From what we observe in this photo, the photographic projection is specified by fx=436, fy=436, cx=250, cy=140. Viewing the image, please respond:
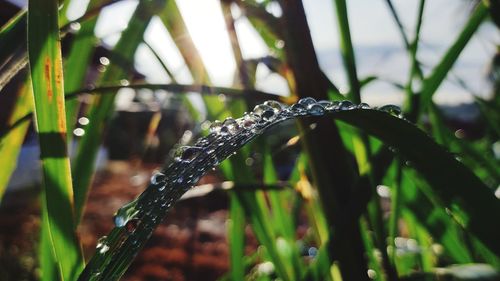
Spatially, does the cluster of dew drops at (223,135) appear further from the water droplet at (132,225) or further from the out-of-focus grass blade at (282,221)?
the out-of-focus grass blade at (282,221)

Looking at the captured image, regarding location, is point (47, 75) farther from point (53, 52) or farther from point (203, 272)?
point (203, 272)

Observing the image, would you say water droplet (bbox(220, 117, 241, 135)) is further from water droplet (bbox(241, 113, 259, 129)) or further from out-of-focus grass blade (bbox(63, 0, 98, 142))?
out-of-focus grass blade (bbox(63, 0, 98, 142))

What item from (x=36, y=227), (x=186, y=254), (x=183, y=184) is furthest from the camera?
(x=36, y=227)

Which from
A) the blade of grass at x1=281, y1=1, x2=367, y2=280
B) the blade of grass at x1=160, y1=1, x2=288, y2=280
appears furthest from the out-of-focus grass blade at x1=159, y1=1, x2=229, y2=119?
the blade of grass at x1=281, y1=1, x2=367, y2=280

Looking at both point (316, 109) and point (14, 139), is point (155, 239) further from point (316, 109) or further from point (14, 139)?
point (316, 109)

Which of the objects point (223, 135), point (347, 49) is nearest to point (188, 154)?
point (223, 135)

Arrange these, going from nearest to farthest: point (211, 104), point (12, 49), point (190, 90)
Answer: point (12, 49) → point (190, 90) → point (211, 104)

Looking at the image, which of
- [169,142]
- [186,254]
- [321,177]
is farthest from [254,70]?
[169,142]

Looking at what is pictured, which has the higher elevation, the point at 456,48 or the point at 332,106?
the point at 456,48
